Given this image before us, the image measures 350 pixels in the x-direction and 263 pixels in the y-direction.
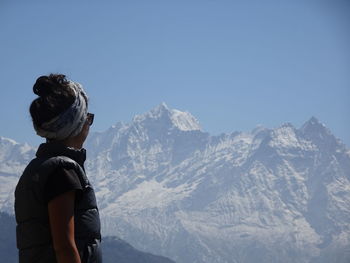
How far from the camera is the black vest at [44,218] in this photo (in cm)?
441

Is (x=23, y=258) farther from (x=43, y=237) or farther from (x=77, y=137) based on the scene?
(x=77, y=137)

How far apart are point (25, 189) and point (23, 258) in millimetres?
461

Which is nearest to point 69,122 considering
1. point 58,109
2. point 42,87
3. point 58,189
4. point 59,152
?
point 58,109

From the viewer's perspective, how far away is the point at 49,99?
4.60m

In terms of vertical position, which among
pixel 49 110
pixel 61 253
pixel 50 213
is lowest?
pixel 61 253

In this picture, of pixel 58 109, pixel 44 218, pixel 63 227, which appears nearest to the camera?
pixel 63 227

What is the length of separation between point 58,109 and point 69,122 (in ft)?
0.38

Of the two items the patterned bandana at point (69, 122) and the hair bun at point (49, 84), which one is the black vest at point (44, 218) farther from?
the hair bun at point (49, 84)

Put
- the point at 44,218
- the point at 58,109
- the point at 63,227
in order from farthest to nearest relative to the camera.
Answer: the point at 58,109 < the point at 44,218 < the point at 63,227

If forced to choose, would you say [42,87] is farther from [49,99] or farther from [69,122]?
[69,122]

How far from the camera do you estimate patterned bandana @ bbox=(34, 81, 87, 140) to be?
459cm

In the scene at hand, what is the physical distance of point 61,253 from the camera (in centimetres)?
420

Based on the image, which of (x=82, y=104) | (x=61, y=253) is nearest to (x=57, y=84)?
(x=82, y=104)

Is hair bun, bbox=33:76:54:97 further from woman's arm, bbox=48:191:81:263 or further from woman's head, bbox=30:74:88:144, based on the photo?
woman's arm, bbox=48:191:81:263
